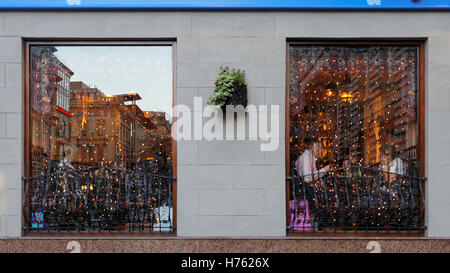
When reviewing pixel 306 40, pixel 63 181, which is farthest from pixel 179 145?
pixel 306 40

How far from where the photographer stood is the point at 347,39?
6.57m

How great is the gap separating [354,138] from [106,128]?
12.7ft

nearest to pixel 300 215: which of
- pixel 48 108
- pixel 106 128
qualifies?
pixel 106 128

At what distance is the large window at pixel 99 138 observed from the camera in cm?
657

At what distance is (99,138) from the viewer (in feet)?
22.2

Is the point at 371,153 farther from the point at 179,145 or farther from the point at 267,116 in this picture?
the point at 179,145

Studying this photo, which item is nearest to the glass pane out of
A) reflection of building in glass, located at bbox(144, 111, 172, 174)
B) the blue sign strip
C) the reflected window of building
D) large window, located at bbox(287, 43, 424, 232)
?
large window, located at bbox(287, 43, 424, 232)

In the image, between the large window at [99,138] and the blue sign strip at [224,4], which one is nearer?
→ the blue sign strip at [224,4]

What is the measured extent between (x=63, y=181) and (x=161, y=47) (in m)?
2.54

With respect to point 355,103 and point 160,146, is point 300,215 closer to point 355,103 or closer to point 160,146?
point 355,103

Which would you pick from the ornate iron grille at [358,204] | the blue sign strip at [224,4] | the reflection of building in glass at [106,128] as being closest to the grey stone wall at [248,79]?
the blue sign strip at [224,4]

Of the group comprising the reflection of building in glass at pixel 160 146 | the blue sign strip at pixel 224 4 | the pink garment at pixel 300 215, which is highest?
the blue sign strip at pixel 224 4

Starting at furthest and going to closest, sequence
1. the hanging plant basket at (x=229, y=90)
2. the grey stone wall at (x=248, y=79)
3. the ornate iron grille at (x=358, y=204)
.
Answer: the ornate iron grille at (x=358, y=204) < the grey stone wall at (x=248, y=79) < the hanging plant basket at (x=229, y=90)

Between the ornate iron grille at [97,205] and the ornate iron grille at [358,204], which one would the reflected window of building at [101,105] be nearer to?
the ornate iron grille at [97,205]
